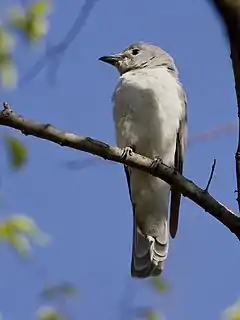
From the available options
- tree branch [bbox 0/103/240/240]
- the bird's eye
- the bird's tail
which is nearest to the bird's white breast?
the bird's tail

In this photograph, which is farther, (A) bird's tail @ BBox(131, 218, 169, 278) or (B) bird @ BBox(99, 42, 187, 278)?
(B) bird @ BBox(99, 42, 187, 278)

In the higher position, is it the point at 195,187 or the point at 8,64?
the point at 8,64

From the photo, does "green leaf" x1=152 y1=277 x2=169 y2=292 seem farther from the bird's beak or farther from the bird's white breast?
the bird's beak

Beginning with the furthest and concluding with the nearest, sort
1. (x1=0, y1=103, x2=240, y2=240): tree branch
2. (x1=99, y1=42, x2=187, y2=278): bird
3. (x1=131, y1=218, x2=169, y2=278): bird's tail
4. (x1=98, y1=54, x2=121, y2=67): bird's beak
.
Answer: (x1=98, y1=54, x2=121, y2=67): bird's beak < (x1=99, y1=42, x2=187, y2=278): bird < (x1=131, y1=218, x2=169, y2=278): bird's tail < (x1=0, y1=103, x2=240, y2=240): tree branch

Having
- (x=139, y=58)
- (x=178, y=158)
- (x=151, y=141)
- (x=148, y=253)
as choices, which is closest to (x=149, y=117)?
(x=151, y=141)

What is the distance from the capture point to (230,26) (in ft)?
3.51

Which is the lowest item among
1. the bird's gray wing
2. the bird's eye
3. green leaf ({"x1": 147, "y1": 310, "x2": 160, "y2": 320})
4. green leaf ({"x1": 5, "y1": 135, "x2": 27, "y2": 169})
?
green leaf ({"x1": 147, "y1": 310, "x2": 160, "y2": 320})

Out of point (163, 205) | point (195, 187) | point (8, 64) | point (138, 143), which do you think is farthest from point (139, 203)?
point (195, 187)

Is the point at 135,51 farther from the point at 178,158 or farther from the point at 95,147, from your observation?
the point at 95,147

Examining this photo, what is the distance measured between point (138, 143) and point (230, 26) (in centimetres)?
299

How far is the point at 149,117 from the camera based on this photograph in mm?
4051

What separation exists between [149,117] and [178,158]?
341 mm

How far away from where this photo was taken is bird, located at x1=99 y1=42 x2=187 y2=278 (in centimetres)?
404

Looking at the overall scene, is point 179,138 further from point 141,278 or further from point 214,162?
point 214,162
